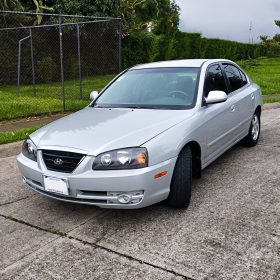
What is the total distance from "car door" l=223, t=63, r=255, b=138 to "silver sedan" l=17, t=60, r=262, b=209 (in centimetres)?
14

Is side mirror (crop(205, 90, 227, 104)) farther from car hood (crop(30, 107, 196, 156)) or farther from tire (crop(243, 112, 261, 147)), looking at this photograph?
tire (crop(243, 112, 261, 147))

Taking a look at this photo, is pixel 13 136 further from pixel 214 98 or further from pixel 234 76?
pixel 214 98

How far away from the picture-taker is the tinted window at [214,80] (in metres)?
4.66

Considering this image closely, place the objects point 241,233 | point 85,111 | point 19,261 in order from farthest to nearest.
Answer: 1. point 85,111
2. point 241,233
3. point 19,261

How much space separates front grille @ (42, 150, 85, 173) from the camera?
3398 millimetres

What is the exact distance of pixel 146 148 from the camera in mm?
3363

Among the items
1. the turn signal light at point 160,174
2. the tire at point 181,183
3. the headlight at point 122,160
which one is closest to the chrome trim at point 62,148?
the headlight at point 122,160

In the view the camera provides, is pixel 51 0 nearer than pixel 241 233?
No

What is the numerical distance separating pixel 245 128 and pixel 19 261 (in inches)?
150

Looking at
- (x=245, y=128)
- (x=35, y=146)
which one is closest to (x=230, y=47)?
(x=245, y=128)

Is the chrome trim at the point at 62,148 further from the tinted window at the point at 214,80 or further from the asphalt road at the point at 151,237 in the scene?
the tinted window at the point at 214,80

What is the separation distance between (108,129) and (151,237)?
1.10 metres

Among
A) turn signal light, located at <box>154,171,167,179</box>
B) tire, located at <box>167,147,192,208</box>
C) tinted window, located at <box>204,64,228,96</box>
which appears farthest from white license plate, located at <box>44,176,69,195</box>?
tinted window, located at <box>204,64,228,96</box>

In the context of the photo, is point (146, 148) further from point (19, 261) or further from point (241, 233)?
point (19, 261)
